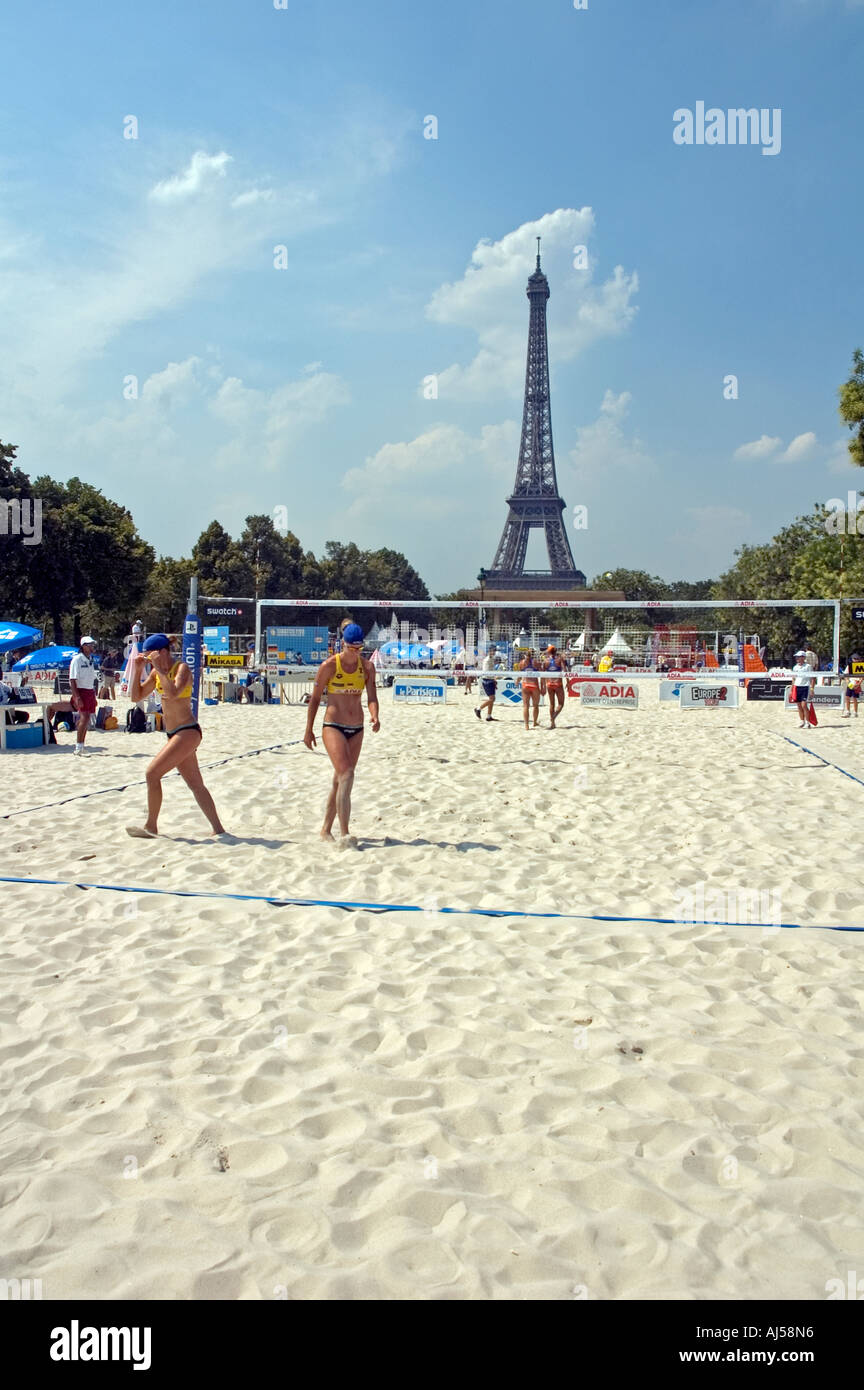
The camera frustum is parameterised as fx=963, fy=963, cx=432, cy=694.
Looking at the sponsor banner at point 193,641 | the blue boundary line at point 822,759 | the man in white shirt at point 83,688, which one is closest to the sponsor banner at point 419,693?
the blue boundary line at point 822,759

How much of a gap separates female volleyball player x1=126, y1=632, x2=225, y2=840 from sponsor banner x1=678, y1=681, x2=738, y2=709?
669 inches

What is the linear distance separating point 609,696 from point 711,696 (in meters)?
2.47

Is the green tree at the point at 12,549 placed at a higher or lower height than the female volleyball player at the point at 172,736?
higher

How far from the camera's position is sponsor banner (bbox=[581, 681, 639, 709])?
22.0 m

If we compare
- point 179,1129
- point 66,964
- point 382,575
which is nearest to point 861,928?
point 179,1129

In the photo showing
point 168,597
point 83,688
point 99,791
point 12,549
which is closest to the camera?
point 99,791

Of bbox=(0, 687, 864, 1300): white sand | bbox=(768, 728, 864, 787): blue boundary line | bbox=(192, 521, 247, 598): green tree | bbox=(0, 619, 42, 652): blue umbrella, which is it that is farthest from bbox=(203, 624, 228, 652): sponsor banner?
bbox=(192, 521, 247, 598): green tree

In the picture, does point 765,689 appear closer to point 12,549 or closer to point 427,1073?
point 427,1073

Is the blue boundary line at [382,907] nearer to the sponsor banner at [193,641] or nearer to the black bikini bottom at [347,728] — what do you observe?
the black bikini bottom at [347,728]

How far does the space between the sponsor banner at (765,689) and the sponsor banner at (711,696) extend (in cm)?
249

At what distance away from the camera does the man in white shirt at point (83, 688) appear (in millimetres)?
12297

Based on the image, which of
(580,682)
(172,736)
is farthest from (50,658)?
(172,736)

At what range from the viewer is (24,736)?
43.4 ft

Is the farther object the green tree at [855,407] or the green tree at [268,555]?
the green tree at [268,555]
